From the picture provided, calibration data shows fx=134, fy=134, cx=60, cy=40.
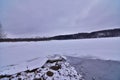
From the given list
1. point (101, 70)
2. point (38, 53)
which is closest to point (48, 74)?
point (101, 70)

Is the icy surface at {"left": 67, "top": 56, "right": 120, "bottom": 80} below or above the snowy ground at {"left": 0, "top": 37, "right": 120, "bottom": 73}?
below

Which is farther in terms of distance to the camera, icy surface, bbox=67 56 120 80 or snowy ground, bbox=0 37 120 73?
snowy ground, bbox=0 37 120 73

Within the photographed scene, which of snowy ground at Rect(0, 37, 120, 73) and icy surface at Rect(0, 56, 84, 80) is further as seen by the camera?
snowy ground at Rect(0, 37, 120, 73)

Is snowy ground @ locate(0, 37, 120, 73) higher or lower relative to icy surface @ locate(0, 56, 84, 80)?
higher

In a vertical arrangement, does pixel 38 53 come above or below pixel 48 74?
above

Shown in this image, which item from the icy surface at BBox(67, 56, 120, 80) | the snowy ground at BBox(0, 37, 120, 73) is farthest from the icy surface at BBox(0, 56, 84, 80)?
the snowy ground at BBox(0, 37, 120, 73)

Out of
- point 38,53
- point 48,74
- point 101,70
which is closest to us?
point 48,74

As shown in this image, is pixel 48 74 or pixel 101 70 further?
pixel 101 70

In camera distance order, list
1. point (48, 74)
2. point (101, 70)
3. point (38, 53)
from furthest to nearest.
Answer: point (38, 53), point (101, 70), point (48, 74)

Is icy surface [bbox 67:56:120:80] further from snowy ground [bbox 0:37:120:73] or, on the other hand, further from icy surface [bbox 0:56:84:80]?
snowy ground [bbox 0:37:120:73]

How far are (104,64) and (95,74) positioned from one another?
1514 millimetres

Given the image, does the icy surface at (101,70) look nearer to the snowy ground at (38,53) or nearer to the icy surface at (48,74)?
the icy surface at (48,74)

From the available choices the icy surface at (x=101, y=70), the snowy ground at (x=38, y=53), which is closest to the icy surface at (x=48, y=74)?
the icy surface at (x=101, y=70)

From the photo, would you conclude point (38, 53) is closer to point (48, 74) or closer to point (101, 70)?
point (48, 74)
